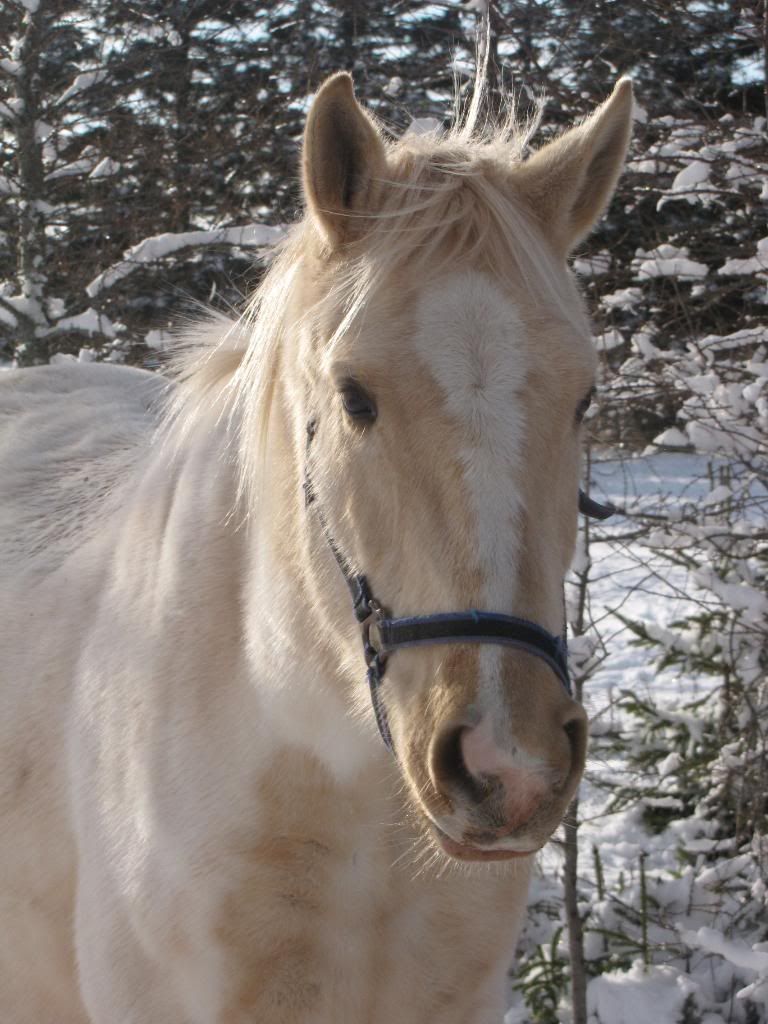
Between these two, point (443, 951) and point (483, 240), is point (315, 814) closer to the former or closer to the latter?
point (443, 951)

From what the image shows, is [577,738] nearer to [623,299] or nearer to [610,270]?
[623,299]

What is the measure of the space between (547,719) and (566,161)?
1166 millimetres

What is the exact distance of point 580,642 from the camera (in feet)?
14.0

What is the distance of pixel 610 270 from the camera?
500 centimetres

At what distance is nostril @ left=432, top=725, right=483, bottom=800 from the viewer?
4.74 ft

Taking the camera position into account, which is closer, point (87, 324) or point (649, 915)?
point (649, 915)

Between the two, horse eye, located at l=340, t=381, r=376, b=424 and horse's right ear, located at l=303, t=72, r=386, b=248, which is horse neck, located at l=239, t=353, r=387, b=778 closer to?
horse eye, located at l=340, t=381, r=376, b=424

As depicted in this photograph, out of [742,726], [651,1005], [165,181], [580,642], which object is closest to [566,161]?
[580,642]

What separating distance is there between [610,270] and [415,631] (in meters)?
3.85

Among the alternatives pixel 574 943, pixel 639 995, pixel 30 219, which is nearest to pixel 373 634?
pixel 574 943

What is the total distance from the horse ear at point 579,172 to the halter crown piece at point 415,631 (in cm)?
67

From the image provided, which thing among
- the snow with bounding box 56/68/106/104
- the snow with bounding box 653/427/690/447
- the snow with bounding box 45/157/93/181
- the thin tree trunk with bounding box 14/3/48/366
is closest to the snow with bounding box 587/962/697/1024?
the snow with bounding box 653/427/690/447

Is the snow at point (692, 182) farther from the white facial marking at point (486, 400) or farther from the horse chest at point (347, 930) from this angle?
the horse chest at point (347, 930)

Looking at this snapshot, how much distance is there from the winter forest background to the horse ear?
1.35 metres
